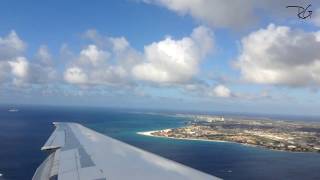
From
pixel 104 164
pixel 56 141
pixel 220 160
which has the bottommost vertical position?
pixel 220 160

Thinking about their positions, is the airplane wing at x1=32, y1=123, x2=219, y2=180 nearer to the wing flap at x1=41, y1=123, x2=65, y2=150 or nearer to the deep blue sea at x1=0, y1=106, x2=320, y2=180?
the wing flap at x1=41, y1=123, x2=65, y2=150

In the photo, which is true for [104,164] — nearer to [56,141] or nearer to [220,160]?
[56,141]

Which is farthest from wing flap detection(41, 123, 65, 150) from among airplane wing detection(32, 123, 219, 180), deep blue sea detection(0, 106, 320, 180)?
deep blue sea detection(0, 106, 320, 180)

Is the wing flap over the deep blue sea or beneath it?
over

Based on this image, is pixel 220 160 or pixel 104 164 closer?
pixel 104 164

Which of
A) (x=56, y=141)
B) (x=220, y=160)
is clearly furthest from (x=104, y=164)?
(x=220, y=160)

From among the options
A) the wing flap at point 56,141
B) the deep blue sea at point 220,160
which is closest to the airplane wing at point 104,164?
the wing flap at point 56,141

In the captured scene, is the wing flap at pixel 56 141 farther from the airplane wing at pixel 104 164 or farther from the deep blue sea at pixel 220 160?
the deep blue sea at pixel 220 160

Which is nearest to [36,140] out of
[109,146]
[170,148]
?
[170,148]

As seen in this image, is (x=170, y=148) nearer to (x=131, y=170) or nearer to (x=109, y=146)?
(x=109, y=146)
